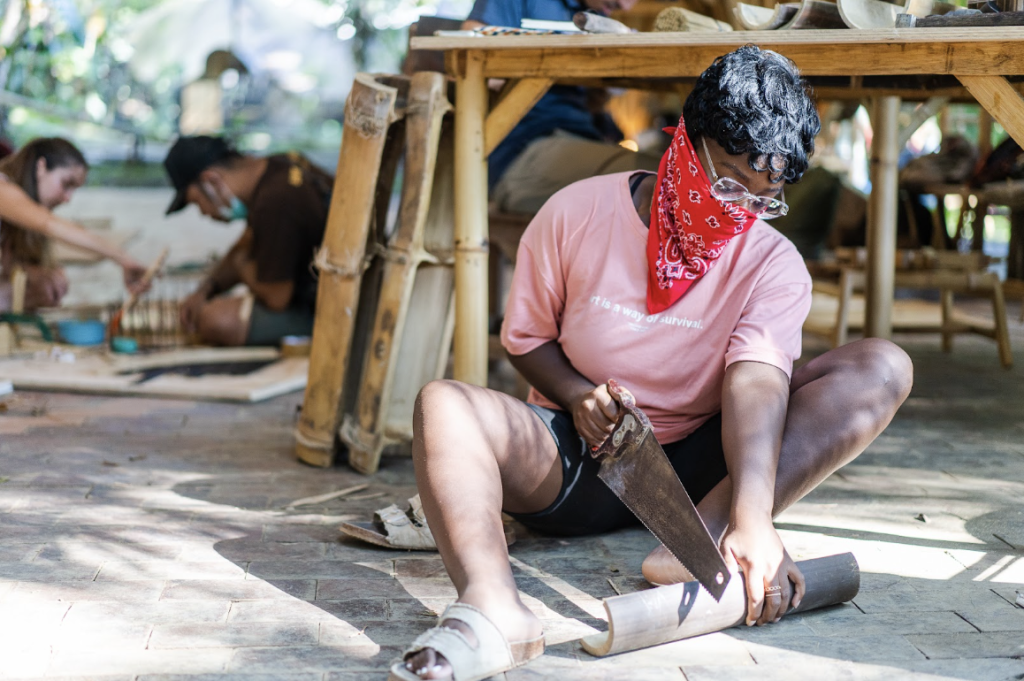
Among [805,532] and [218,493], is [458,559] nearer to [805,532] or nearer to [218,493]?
[805,532]

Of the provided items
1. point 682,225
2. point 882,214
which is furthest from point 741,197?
point 882,214

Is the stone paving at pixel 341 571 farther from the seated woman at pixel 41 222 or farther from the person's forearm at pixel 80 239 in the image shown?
the seated woman at pixel 41 222

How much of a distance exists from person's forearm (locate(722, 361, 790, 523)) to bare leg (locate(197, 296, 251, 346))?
347cm

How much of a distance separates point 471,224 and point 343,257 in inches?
15.1

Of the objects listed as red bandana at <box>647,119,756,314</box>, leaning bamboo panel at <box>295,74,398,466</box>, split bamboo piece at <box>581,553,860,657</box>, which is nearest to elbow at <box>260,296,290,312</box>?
leaning bamboo panel at <box>295,74,398,466</box>

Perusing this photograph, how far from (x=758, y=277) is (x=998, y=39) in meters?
0.79

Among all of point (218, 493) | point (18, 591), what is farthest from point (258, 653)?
point (218, 493)

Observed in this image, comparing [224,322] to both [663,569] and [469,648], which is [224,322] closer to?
[663,569]

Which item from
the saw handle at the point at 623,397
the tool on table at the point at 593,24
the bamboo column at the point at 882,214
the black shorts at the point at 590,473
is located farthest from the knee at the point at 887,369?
the bamboo column at the point at 882,214

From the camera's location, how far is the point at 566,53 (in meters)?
2.72

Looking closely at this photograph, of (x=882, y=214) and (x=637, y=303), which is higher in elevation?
(x=882, y=214)

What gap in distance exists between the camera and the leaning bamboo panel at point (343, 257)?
2811mm

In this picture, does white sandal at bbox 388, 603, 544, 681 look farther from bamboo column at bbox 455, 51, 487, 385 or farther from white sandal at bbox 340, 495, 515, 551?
bamboo column at bbox 455, 51, 487, 385

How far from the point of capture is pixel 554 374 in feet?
7.29
